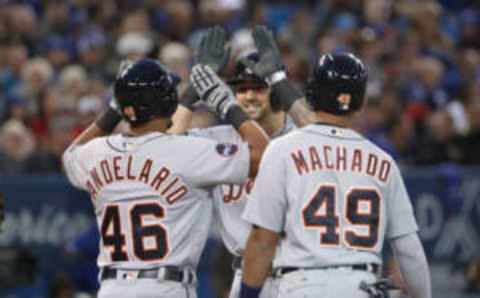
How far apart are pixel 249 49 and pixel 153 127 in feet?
25.0

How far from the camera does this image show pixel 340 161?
7328mm

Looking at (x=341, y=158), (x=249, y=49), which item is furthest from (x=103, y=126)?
(x=249, y=49)

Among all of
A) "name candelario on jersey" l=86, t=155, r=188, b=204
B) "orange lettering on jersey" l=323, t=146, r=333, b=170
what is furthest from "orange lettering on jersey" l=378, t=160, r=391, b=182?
"name candelario on jersey" l=86, t=155, r=188, b=204

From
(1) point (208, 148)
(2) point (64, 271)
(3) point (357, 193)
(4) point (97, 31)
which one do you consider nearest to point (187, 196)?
(1) point (208, 148)

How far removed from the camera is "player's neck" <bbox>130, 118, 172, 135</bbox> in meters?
7.86

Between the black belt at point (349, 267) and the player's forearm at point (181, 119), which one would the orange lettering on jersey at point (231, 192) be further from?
the black belt at point (349, 267)

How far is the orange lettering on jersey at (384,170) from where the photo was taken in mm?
7391

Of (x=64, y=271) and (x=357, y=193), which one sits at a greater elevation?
(x=357, y=193)

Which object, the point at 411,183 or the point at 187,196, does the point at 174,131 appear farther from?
the point at 411,183

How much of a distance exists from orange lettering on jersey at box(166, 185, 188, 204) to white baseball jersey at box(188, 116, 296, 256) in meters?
0.79

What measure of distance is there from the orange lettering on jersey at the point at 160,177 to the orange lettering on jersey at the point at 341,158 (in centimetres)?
92

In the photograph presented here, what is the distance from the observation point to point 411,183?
1449 centimetres

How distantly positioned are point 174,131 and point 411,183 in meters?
6.09

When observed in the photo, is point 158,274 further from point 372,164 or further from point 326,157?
point 372,164
